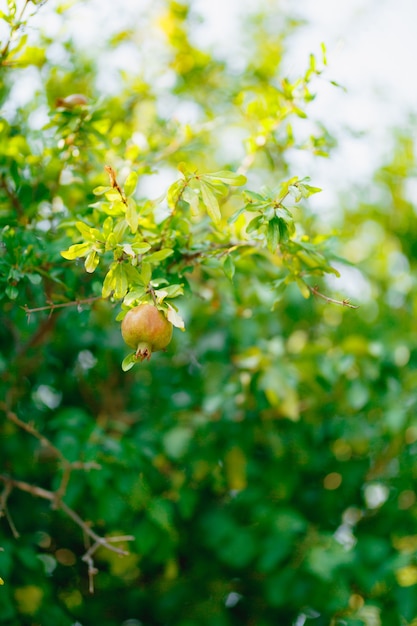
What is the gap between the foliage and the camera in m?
1.64

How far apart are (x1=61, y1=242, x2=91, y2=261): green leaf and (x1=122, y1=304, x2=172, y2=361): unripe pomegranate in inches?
6.5

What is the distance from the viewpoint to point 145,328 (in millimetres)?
1059

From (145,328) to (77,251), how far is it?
23 cm

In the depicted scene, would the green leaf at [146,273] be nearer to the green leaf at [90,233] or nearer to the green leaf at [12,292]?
the green leaf at [90,233]

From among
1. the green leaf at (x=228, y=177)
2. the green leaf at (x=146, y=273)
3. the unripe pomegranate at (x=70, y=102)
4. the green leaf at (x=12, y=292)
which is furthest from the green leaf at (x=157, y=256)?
the unripe pomegranate at (x=70, y=102)

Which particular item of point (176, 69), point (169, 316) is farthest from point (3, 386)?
point (176, 69)

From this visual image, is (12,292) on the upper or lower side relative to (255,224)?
lower

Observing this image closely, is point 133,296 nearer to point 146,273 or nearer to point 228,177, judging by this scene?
point 146,273

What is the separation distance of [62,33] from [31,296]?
97 centimetres

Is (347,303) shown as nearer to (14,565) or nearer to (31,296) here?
(31,296)

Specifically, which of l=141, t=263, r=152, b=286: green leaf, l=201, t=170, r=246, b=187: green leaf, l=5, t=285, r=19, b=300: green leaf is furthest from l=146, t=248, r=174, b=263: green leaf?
l=5, t=285, r=19, b=300: green leaf

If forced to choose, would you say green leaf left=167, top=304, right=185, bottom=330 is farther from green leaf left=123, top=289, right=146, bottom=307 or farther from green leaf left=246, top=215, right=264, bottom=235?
green leaf left=246, top=215, right=264, bottom=235

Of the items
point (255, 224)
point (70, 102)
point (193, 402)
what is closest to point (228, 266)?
point (255, 224)

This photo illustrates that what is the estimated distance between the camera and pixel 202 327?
2.34 metres
